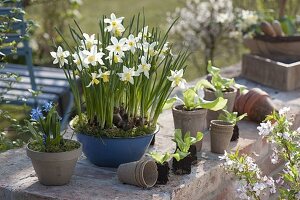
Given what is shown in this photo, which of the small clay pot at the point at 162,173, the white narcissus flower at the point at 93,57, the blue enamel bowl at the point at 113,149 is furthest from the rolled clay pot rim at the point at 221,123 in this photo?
the white narcissus flower at the point at 93,57

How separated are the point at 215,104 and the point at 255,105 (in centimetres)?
62

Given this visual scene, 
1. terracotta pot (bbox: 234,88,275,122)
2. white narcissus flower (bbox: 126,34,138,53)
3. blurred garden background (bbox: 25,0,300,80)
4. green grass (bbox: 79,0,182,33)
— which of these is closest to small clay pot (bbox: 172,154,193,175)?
white narcissus flower (bbox: 126,34,138,53)

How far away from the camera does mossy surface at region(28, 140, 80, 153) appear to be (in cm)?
288

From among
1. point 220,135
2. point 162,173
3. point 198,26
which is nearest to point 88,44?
point 162,173

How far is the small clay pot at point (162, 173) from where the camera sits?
9.76 feet

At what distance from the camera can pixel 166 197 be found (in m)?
2.87

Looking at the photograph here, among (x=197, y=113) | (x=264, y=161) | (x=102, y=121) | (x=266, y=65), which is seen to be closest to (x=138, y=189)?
(x=102, y=121)

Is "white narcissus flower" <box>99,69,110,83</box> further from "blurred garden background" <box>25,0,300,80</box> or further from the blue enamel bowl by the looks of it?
"blurred garden background" <box>25,0,300,80</box>

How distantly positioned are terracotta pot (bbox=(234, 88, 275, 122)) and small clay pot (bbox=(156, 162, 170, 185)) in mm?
1109

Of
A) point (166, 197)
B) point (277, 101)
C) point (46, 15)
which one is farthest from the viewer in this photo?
point (46, 15)

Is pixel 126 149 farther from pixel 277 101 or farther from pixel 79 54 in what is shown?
pixel 277 101

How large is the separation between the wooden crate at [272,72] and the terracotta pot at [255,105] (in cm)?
99

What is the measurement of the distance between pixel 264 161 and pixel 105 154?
1.04 m

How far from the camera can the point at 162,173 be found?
117 inches
